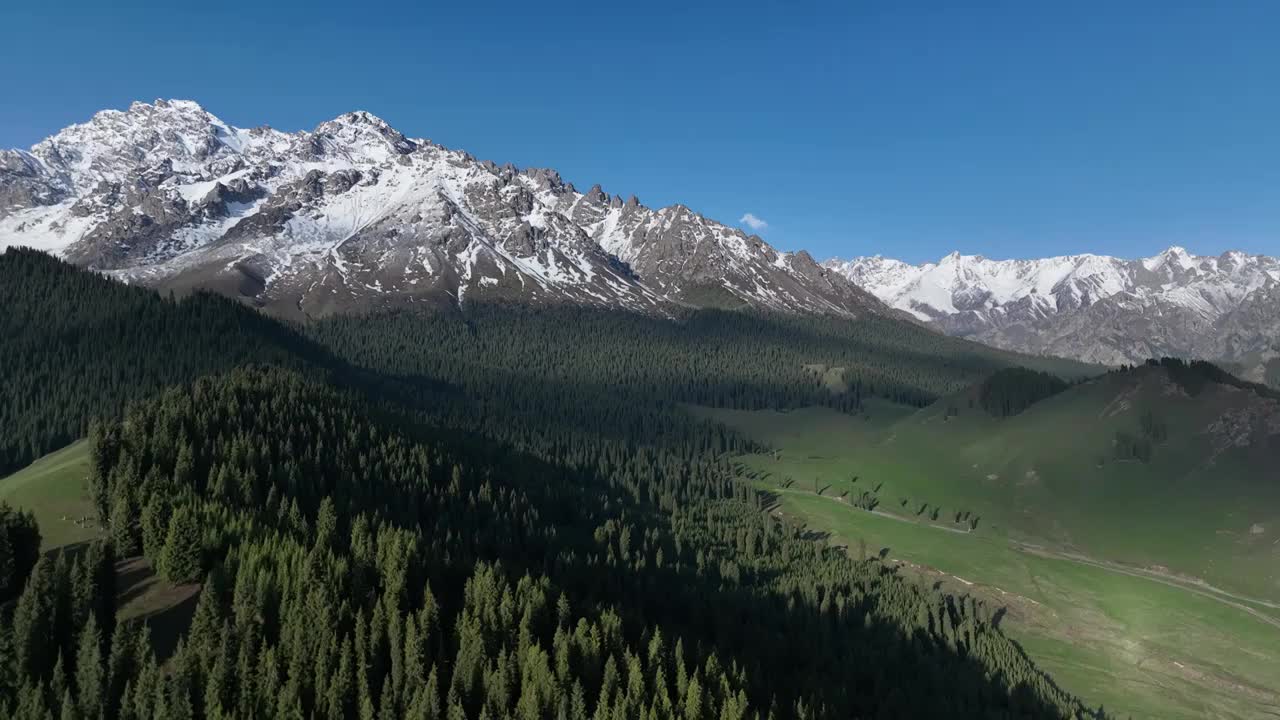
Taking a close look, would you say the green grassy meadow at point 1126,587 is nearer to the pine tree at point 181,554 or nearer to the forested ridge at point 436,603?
the forested ridge at point 436,603

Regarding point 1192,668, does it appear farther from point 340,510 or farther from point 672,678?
point 340,510

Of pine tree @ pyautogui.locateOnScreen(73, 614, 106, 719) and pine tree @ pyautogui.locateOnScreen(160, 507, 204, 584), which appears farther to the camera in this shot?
pine tree @ pyautogui.locateOnScreen(160, 507, 204, 584)

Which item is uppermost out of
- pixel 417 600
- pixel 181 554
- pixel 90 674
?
pixel 181 554

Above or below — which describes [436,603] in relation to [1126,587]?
above

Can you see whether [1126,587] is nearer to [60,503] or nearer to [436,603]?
[436,603]

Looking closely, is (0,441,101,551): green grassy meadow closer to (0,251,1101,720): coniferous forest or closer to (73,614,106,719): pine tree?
(0,251,1101,720): coniferous forest

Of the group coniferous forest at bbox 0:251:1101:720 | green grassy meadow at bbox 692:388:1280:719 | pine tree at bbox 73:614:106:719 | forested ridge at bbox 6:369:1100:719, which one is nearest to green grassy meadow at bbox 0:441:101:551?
coniferous forest at bbox 0:251:1101:720

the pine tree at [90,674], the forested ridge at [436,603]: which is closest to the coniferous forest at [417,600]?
the pine tree at [90,674]

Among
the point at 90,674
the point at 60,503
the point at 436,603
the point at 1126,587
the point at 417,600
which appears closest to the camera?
the point at 90,674

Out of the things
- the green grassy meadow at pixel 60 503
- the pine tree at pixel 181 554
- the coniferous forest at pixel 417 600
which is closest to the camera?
the coniferous forest at pixel 417 600

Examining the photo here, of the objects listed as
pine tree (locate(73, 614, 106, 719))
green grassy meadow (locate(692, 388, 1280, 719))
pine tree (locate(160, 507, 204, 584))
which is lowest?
green grassy meadow (locate(692, 388, 1280, 719))

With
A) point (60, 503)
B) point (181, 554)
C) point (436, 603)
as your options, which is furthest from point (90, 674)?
point (60, 503)
